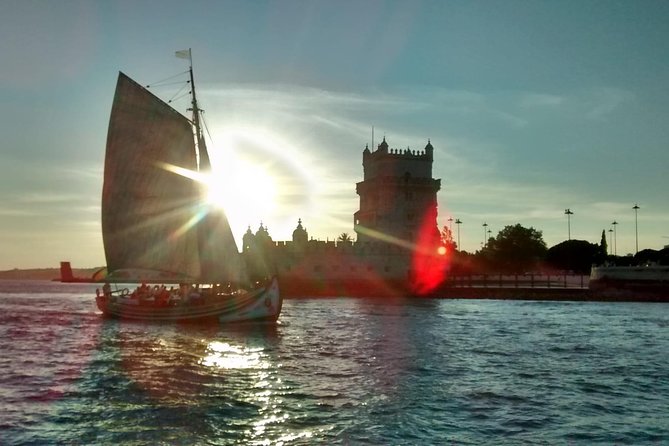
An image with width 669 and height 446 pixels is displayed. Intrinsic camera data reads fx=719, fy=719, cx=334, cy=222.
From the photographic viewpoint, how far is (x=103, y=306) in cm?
5891

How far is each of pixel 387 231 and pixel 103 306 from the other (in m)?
51.5

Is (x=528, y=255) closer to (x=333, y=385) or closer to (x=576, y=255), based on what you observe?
(x=576, y=255)

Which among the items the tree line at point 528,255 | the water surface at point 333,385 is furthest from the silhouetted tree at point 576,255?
the water surface at point 333,385

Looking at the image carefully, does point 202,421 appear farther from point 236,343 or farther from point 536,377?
point 236,343

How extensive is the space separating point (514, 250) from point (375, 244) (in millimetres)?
53362

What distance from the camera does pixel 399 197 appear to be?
340ft

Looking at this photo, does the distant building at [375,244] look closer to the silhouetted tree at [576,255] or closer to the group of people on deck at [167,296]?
the group of people on deck at [167,296]

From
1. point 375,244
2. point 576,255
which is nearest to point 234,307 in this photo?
point 375,244

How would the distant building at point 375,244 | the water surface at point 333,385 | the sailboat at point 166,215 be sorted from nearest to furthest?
the water surface at point 333,385
the sailboat at point 166,215
the distant building at point 375,244

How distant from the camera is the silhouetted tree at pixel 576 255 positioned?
166125 millimetres

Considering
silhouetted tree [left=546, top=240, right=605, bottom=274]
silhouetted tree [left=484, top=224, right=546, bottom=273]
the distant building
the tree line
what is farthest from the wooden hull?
silhouetted tree [left=546, top=240, right=605, bottom=274]

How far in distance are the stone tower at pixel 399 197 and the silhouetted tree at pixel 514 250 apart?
41765mm

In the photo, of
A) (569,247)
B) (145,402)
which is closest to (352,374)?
(145,402)

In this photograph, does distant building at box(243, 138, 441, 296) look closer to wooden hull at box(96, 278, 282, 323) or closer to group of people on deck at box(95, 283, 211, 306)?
group of people on deck at box(95, 283, 211, 306)
